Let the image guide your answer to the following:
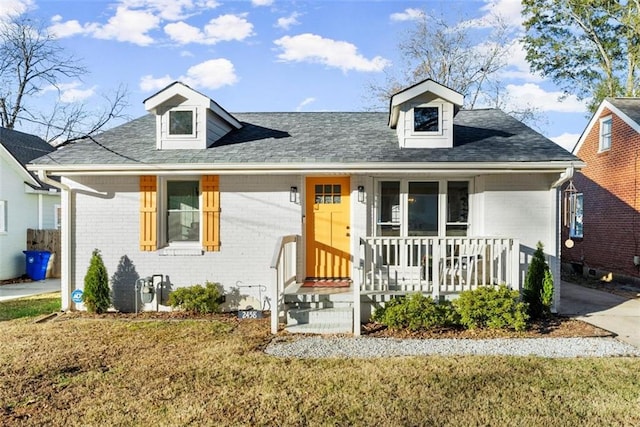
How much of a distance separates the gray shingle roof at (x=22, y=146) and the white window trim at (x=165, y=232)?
27.6ft

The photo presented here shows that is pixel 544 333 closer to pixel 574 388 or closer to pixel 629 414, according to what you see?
pixel 574 388

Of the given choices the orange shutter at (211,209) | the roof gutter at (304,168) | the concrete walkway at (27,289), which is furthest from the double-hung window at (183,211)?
the concrete walkway at (27,289)

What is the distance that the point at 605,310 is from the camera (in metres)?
8.65

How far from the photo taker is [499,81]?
2172 cm

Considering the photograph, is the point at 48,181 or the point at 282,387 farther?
the point at 48,181

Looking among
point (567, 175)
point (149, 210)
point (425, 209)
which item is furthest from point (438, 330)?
point (149, 210)

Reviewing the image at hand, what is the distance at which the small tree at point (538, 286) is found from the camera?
24.5 feet

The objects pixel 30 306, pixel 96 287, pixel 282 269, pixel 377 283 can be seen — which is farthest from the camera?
pixel 30 306

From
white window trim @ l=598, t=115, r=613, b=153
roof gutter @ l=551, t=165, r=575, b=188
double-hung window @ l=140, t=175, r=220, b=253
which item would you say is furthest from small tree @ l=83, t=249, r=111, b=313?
white window trim @ l=598, t=115, r=613, b=153

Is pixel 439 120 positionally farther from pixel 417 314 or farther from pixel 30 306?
pixel 30 306

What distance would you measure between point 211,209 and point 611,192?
1234 centimetres

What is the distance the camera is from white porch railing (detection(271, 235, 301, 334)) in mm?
6816

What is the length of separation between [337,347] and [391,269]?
2.48 m

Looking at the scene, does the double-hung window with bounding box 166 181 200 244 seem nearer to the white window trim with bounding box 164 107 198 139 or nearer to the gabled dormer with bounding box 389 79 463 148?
the white window trim with bounding box 164 107 198 139
